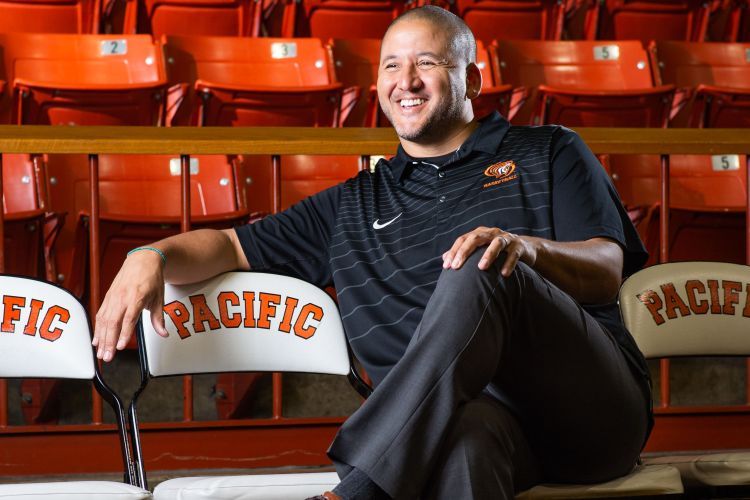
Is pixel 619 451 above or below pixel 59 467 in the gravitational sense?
above

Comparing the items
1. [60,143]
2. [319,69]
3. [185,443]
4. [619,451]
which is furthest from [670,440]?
[319,69]

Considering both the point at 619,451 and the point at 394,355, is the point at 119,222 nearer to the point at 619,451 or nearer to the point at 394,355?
the point at 394,355

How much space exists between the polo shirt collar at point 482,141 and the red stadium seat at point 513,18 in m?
2.86

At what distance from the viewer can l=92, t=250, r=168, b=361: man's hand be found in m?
1.47

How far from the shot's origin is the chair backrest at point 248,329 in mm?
1637

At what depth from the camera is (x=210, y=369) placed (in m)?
1.65

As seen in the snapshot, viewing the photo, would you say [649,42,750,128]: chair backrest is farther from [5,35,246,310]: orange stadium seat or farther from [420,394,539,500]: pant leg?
[420,394,539,500]: pant leg

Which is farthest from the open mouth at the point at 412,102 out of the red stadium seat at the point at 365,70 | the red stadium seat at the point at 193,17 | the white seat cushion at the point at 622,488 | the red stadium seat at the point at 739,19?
the red stadium seat at the point at 739,19

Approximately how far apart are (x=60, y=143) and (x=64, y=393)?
0.65 meters

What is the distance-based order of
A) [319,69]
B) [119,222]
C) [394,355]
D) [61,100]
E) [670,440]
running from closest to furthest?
[394,355]
[670,440]
[119,222]
[61,100]
[319,69]

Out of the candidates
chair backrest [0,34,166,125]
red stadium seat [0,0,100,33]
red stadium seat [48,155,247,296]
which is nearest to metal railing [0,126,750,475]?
red stadium seat [48,155,247,296]

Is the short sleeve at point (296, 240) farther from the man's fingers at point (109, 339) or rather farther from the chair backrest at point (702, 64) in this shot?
the chair backrest at point (702, 64)

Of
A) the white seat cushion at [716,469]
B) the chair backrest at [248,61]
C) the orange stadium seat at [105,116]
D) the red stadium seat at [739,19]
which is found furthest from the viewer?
the red stadium seat at [739,19]

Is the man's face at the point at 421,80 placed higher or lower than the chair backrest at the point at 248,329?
higher
